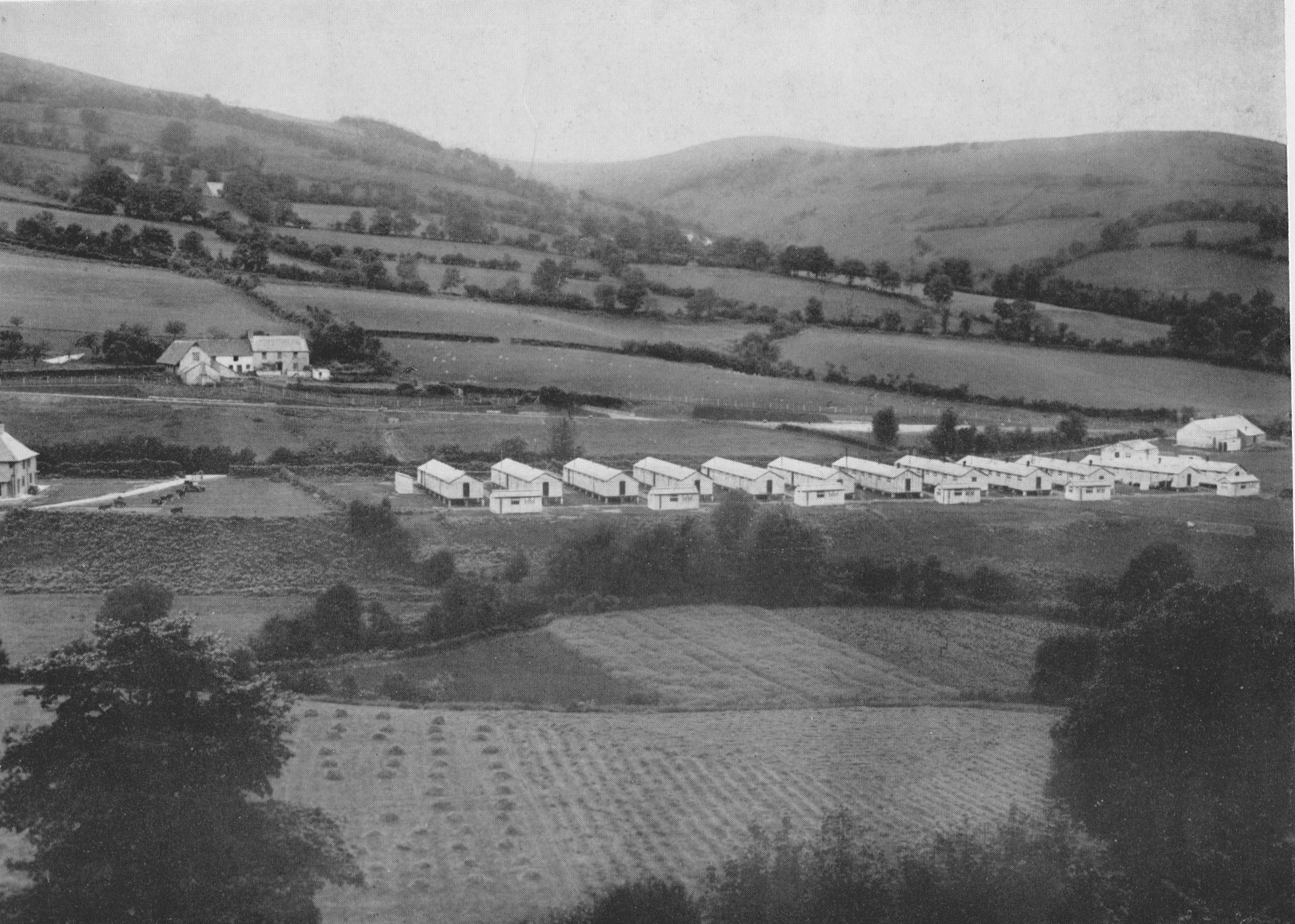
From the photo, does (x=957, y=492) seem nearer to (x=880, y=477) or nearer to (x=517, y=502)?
(x=880, y=477)

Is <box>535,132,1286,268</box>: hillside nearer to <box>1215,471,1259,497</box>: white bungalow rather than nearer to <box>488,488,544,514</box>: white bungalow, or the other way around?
<box>1215,471,1259,497</box>: white bungalow

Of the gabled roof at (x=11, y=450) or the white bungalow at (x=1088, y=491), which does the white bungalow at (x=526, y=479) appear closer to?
the gabled roof at (x=11, y=450)

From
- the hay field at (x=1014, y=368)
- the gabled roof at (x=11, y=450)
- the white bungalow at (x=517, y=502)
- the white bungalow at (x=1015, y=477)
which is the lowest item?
the white bungalow at (x=517, y=502)

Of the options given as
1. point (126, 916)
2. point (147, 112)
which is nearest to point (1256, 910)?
point (126, 916)

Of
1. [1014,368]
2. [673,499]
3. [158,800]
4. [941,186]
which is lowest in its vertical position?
[158,800]

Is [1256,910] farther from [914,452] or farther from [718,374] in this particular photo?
[718,374]

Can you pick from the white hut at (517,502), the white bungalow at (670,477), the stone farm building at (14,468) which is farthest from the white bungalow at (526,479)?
the stone farm building at (14,468)

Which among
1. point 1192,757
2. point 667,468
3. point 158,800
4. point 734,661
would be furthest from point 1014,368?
point 158,800
